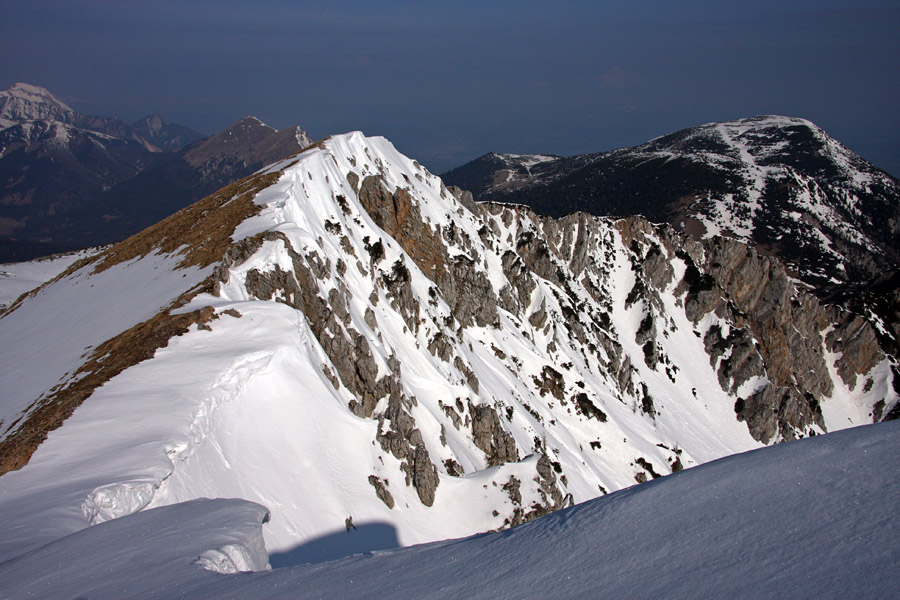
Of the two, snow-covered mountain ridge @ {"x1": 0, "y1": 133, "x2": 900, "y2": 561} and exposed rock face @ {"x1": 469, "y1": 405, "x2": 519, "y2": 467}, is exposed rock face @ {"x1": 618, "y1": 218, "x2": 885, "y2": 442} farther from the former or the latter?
exposed rock face @ {"x1": 469, "y1": 405, "x2": 519, "y2": 467}

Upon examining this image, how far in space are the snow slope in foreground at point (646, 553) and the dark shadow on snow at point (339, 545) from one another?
14733mm

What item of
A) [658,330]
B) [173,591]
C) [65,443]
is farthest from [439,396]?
[658,330]

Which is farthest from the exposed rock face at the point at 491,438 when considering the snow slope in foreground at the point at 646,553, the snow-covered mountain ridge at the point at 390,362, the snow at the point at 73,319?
the snow slope in foreground at the point at 646,553

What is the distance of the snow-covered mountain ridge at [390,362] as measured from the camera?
25.0 m

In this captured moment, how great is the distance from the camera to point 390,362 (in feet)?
156

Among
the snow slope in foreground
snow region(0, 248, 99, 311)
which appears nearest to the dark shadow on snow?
the snow slope in foreground

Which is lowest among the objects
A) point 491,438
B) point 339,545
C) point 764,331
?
point 339,545

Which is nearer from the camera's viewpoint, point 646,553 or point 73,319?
point 646,553

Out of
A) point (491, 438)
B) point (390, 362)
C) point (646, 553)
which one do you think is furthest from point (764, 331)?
point (646, 553)

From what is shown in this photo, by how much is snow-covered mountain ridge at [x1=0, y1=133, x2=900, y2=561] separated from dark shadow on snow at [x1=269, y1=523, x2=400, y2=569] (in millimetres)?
584

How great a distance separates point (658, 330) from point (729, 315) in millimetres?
19965

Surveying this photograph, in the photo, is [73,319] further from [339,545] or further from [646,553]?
[646,553]

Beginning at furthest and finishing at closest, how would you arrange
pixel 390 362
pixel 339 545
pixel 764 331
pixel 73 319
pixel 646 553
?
1. pixel 764 331
2. pixel 390 362
3. pixel 73 319
4. pixel 339 545
5. pixel 646 553

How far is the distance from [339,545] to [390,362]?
2007 centimetres
